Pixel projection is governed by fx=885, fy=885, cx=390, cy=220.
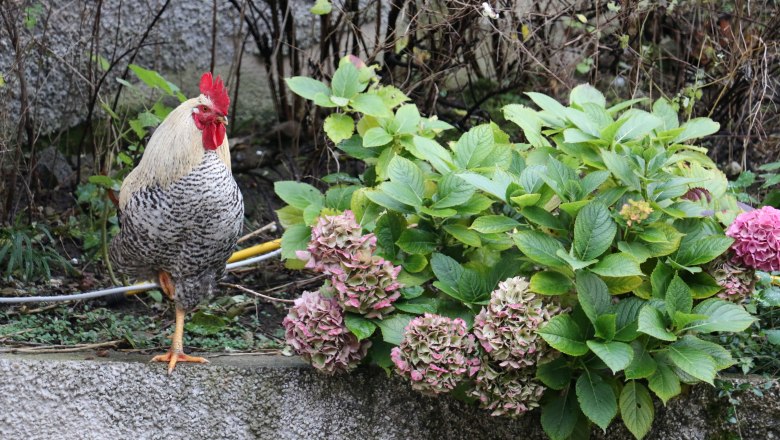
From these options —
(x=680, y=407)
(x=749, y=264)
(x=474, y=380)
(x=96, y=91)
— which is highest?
(x=96, y=91)

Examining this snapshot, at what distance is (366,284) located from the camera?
2.95m

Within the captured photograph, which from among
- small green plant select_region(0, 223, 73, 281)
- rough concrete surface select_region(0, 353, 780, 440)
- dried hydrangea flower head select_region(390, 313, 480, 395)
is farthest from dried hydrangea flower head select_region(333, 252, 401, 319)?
small green plant select_region(0, 223, 73, 281)

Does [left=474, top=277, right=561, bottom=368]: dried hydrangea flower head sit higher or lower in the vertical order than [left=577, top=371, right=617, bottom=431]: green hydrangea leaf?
higher

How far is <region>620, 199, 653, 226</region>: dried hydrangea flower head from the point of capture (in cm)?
286

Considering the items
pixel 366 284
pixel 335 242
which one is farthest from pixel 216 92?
pixel 366 284

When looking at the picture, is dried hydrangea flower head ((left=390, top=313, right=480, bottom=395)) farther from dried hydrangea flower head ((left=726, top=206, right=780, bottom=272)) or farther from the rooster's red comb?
the rooster's red comb

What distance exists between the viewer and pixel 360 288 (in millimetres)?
2938

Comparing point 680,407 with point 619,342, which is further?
point 680,407

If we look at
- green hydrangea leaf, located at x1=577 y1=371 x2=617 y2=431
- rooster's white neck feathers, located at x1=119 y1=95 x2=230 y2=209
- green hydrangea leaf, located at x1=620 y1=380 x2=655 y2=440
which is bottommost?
green hydrangea leaf, located at x1=620 y1=380 x2=655 y2=440

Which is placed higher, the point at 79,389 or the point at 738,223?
the point at 738,223

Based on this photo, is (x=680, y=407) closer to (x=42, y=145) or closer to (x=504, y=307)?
(x=504, y=307)

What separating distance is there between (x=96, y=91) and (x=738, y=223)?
117 inches

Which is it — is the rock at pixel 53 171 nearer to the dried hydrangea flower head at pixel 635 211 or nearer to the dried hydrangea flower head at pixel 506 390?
the dried hydrangea flower head at pixel 506 390

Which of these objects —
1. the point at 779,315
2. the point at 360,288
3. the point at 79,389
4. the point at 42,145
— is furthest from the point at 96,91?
the point at 779,315
